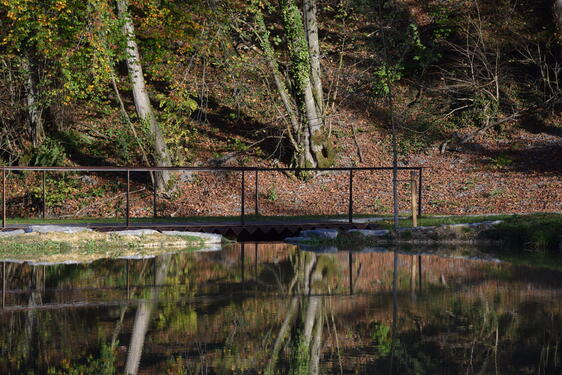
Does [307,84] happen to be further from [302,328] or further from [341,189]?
[302,328]

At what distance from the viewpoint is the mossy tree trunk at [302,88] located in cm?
2541

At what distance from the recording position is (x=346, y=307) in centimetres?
1125

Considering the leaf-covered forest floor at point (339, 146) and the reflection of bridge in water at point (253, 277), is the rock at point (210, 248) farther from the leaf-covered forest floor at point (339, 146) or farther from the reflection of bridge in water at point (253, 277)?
the leaf-covered forest floor at point (339, 146)

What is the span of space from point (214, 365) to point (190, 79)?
21.6 meters

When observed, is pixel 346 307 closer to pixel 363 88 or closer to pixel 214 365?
pixel 214 365

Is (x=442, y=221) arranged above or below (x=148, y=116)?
below

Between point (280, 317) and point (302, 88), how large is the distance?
1602cm

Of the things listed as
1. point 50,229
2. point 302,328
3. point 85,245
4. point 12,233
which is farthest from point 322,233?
point 302,328

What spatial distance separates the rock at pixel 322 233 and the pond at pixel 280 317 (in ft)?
10.8

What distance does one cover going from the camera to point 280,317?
415 inches

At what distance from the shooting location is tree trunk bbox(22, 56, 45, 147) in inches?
966

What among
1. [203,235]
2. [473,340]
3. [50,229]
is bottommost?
[473,340]

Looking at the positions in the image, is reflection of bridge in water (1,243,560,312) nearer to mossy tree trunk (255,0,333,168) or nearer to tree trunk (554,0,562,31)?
mossy tree trunk (255,0,333,168)

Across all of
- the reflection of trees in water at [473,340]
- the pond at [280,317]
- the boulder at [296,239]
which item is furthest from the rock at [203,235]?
the reflection of trees in water at [473,340]
